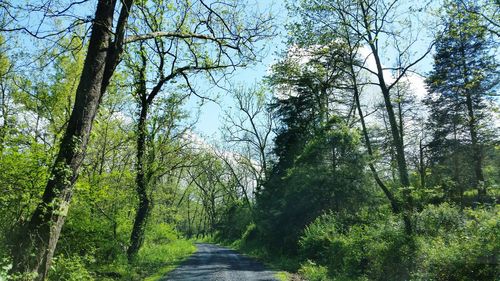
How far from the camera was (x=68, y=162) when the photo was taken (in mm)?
5812

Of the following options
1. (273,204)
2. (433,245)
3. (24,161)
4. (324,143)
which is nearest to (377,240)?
(433,245)

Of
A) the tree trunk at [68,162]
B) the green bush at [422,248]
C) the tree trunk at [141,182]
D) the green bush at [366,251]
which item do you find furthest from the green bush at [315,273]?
the tree trunk at [68,162]

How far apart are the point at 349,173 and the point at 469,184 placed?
14412 mm

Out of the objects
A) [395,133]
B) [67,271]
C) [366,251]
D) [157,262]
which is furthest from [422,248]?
[157,262]

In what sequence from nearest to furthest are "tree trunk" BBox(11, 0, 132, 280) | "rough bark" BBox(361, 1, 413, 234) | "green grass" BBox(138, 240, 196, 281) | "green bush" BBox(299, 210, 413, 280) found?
1. "tree trunk" BBox(11, 0, 132, 280)
2. "green bush" BBox(299, 210, 413, 280)
3. "rough bark" BBox(361, 1, 413, 234)
4. "green grass" BBox(138, 240, 196, 281)

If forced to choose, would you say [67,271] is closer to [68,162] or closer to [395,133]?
[68,162]

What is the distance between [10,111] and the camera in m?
20.6

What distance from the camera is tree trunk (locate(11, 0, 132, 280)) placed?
5529mm

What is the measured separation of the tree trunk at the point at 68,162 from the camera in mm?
5529

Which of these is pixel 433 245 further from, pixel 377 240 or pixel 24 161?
pixel 24 161

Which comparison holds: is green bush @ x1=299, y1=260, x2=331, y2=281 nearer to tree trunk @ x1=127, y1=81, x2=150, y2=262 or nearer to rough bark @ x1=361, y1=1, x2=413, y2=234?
rough bark @ x1=361, y1=1, x2=413, y2=234

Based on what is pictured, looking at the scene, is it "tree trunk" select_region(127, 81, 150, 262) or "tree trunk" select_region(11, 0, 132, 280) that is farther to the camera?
"tree trunk" select_region(127, 81, 150, 262)

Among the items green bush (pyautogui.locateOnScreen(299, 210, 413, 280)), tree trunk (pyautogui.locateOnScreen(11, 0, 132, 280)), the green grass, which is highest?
tree trunk (pyautogui.locateOnScreen(11, 0, 132, 280))

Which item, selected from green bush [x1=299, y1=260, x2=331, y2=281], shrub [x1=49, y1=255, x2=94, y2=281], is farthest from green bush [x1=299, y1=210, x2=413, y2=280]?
shrub [x1=49, y1=255, x2=94, y2=281]
